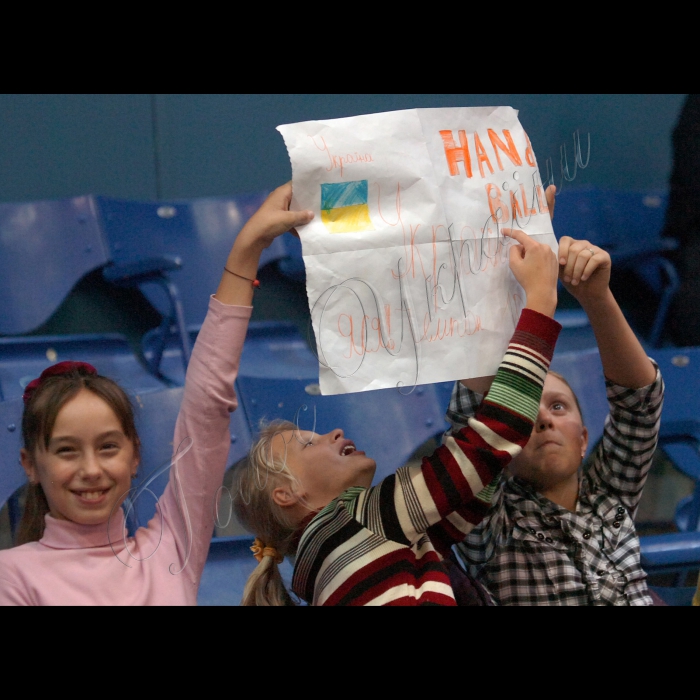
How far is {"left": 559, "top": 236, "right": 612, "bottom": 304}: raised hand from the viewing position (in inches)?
34.6

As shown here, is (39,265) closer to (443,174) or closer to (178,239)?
(178,239)

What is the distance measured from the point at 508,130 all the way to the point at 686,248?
715 mm

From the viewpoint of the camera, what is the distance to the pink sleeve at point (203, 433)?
2.84 feet

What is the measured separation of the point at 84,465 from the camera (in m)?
0.83

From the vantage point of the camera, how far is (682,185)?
4.50 feet

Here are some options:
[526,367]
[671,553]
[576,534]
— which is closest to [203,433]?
[526,367]

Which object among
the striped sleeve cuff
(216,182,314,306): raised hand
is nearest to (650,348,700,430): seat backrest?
the striped sleeve cuff

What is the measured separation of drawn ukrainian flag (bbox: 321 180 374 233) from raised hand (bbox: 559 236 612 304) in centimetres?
25

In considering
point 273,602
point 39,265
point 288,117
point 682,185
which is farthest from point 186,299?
point 682,185

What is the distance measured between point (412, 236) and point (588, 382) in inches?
26.7

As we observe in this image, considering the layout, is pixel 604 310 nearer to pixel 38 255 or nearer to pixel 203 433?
pixel 203 433

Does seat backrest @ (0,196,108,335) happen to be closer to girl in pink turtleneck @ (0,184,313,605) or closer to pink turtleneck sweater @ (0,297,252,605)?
girl in pink turtleneck @ (0,184,313,605)

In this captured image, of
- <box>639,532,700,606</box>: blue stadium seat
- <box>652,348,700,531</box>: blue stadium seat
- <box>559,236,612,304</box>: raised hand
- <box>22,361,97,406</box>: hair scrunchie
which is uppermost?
<box>559,236,612,304</box>: raised hand

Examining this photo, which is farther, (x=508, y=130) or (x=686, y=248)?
(x=686, y=248)
